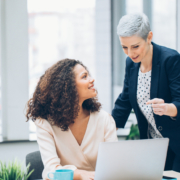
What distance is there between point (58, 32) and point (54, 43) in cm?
13

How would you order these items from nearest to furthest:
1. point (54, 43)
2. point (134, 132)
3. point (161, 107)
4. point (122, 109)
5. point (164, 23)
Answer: point (161, 107), point (122, 109), point (134, 132), point (54, 43), point (164, 23)

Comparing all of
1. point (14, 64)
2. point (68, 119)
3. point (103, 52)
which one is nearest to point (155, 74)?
point (68, 119)

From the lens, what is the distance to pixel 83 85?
5.32ft

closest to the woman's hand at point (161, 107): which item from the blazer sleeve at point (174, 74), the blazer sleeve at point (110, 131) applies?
the blazer sleeve at point (174, 74)

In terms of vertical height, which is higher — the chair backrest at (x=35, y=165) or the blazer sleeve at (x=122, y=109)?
the blazer sleeve at (x=122, y=109)

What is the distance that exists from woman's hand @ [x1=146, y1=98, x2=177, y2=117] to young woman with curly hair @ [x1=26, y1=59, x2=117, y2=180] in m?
0.40

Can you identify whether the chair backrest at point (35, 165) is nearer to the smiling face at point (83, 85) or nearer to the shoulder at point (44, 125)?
the shoulder at point (44, 125)

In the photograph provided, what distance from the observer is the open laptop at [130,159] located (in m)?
1.03

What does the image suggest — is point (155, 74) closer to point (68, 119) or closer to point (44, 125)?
point (68, 119)

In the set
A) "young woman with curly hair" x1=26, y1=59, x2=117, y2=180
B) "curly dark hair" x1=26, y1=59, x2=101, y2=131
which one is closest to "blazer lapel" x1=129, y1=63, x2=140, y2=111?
"young woman with curly hair" x1=26, y1=59, x2=117, y2=180

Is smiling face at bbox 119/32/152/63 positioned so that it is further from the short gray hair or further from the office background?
the office background

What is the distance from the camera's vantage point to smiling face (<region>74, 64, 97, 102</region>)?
5.32 feet

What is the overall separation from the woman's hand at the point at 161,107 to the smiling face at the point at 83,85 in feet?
1.34

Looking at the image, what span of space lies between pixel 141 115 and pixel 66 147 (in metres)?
0.56
